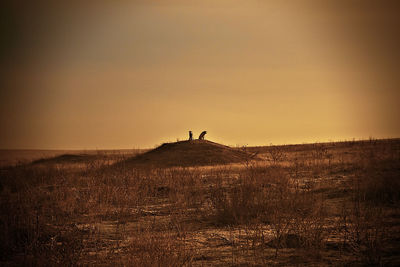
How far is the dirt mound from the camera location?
897 inches

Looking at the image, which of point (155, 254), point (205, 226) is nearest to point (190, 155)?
point (205, 226)

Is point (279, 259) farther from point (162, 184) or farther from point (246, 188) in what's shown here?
point (162, 184)

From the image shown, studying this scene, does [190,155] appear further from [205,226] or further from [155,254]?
[155,254]

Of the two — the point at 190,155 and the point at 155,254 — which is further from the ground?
the point at 190,155

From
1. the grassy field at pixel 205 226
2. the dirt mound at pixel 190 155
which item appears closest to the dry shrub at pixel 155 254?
the grassy field at pixel 205 226

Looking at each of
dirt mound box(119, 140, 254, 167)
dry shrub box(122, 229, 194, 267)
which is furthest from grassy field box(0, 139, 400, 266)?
dirt mound box(119, 140, 254, 167)

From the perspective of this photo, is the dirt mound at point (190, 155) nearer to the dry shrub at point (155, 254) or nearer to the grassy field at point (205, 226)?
the grassy field at point (205, 226)

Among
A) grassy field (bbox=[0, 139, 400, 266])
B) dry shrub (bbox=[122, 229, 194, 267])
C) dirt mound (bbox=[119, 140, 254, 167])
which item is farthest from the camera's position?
dirt mound (bbox=[119, 140, 254, 167])

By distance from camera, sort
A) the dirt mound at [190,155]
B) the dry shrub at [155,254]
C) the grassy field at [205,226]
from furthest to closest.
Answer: the dirt mound at [190,155], the grassy field at [205,226], the dry shrub at [155,254]

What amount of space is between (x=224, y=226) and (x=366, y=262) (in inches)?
108

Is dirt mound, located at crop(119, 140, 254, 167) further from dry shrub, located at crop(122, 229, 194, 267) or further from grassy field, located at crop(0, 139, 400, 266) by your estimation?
dry shrub, located at crop(122, 229, 194, 267)

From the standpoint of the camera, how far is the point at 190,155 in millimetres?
24109

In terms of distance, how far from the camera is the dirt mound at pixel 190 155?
74.7 feet

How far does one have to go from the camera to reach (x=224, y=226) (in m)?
6.66
